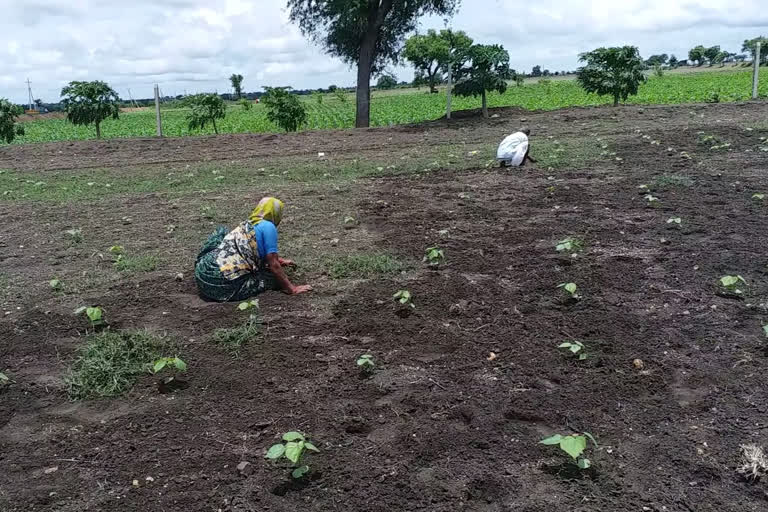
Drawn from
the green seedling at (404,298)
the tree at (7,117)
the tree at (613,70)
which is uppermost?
the tree at (613,70)

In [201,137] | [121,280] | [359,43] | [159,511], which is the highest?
[359,43]

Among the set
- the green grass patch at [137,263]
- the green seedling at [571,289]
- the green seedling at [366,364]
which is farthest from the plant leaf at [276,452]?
the green grass patch at [137,263]

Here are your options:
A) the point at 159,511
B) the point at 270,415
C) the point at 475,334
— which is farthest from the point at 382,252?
the point at 159,511

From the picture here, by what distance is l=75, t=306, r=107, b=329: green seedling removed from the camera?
4.54 meters

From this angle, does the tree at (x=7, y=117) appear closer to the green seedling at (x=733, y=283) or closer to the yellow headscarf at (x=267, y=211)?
the yellow headscarf at (x=267, y=211)

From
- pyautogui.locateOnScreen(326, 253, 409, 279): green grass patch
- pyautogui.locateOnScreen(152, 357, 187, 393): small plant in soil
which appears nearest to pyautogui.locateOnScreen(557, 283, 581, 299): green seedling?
pyautogui.locateOnScreen(326, 253, 409, 279): green grass patch

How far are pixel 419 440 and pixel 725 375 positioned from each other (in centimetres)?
195

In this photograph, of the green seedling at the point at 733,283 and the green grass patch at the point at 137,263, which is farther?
the green grass patch at the point at 137,263

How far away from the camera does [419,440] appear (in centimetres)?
319

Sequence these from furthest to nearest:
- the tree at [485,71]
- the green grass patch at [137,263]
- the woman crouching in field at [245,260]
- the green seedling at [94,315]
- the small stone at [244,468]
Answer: the tree at [485,71] → the green grass patch at [137,263] → the woman crouching in field at [245,260] → the green seedling at [94,315] → the small stone at [244,468]

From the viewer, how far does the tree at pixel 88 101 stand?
17.9m

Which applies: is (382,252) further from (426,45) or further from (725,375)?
(426,45)

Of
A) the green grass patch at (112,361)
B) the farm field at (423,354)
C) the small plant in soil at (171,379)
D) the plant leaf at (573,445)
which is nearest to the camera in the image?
the plant leaf at (573,445)

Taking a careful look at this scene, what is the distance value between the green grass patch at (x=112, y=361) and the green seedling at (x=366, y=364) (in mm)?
1422
